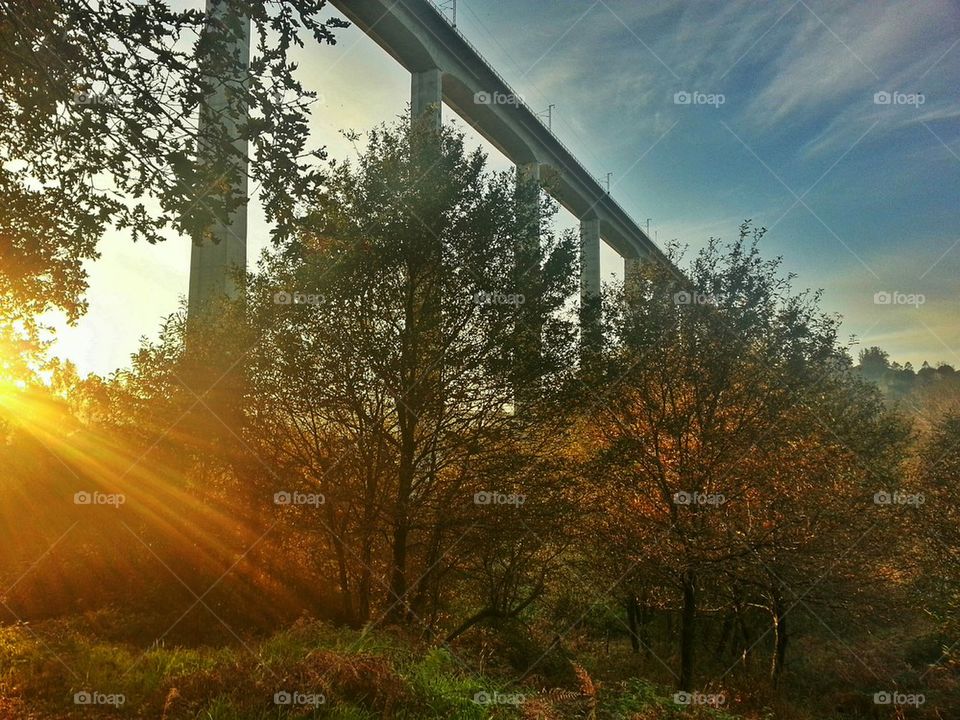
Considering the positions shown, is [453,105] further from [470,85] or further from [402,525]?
[402,525]

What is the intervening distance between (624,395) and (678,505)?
2910mm

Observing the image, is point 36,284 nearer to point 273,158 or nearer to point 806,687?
point 273,158

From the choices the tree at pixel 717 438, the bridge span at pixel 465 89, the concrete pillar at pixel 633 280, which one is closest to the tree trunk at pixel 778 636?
the tree at pixel 717 438

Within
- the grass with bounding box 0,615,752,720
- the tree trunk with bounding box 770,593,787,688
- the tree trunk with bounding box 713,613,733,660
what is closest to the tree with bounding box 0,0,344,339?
the grass with bounding box 0,615,752,720

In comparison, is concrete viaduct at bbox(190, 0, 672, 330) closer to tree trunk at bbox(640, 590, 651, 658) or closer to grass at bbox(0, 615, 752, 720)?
grass at bbox(0, 615, 752, 720)

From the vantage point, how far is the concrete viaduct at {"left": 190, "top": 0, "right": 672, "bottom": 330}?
2197 cm

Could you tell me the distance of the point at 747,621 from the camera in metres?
24.6

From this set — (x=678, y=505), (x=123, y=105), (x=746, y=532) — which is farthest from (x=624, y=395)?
(x=123, y=105)

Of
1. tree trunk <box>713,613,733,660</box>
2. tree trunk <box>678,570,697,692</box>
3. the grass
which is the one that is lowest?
tree trunk <box>713,613,733,660</box>

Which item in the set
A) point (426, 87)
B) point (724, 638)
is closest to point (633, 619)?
point (724, 638)

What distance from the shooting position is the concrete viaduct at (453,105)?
22.0m

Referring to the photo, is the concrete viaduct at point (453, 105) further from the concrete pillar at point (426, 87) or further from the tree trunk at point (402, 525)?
the tree trunk at point (402, 525)

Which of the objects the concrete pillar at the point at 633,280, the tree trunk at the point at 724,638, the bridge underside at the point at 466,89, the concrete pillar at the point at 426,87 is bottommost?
the tree trunk at the point at 724,638

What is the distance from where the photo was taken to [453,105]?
121ft
